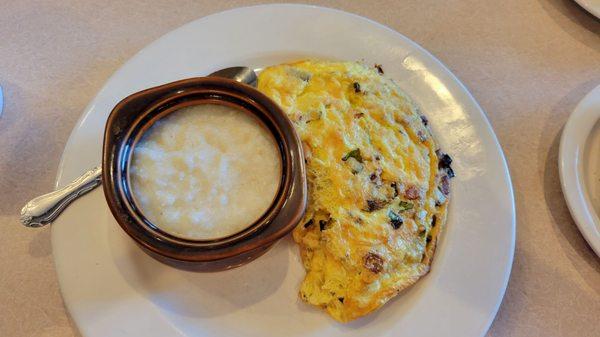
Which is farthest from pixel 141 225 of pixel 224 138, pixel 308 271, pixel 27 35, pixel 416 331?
pixel 27 35

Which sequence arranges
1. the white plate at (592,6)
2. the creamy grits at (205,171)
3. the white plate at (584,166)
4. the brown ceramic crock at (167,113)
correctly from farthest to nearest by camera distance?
the white plate at (592,6) → the white plate at (584,166) → the creamy grits at (205,171) → the brown ceramic crock at (167,113)

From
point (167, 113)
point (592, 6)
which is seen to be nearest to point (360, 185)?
point (167, 113)

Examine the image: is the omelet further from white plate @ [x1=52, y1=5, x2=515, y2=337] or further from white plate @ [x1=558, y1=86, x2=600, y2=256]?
white plate @ [x1=558, y1=86, x2=600, y2=256]

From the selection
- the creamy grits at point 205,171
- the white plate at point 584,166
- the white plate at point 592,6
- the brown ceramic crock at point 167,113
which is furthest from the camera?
the white plate at point 592,6

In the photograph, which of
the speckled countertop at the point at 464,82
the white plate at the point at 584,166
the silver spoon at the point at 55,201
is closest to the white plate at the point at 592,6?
the speckled countertop at the point at 464,82

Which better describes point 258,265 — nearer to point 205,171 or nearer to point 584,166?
point 205,171

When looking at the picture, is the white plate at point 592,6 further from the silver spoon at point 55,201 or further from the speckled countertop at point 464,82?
the silver spoon at point 55,201

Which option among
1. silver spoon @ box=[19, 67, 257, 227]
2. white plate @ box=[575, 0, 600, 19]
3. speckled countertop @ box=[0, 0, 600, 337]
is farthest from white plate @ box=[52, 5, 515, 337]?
white plate @ box=[575, 0, 600, 19]

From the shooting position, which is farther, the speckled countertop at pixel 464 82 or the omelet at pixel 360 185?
the speckled countertop at pixel 464 82
